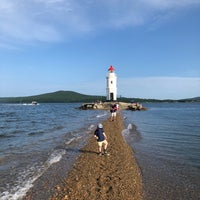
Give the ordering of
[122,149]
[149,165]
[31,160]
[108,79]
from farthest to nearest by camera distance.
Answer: [108,79], [122,149], [31,160], [149,165]

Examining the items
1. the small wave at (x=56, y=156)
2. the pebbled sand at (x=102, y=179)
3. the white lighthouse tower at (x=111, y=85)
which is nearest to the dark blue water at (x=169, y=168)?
the pebbled sand at (x=102, y=179)

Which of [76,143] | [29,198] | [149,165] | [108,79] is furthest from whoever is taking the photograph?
[108,79]

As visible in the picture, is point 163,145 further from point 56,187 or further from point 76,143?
point 56,187


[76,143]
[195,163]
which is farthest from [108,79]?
[195,163]

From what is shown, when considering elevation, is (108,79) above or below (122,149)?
above

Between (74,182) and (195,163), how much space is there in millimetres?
6289

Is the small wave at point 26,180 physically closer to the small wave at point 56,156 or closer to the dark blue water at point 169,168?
the small wave at point 56,156

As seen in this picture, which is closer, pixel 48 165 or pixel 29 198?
pixel 29 198

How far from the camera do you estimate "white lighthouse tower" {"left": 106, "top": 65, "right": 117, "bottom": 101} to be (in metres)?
81.8

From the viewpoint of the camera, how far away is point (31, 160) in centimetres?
1328

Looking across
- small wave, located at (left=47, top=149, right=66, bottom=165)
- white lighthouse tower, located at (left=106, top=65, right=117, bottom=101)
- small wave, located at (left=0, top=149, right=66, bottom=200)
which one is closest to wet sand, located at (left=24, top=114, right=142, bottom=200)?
small wave, located at (left=0, top=149, right=66, bottom=200)

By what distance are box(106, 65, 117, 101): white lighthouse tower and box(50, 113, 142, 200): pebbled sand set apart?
68349 mm

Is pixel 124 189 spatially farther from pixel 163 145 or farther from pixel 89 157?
pixel 163 145

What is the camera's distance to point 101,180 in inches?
376
